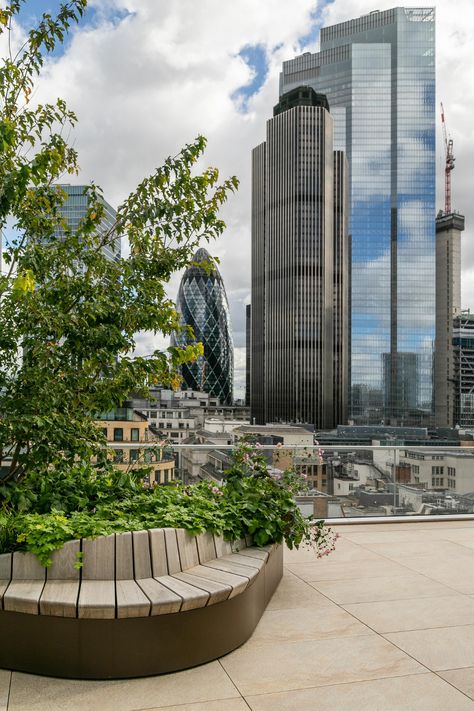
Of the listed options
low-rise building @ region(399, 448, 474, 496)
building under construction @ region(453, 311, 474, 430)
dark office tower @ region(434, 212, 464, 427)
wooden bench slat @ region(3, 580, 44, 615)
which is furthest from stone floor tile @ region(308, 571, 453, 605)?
building under construction @ region(453, 311, 474, 430)

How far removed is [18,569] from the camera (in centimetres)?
331

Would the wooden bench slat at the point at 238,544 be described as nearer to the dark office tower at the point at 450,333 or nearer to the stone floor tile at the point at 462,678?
the stone floor tile at the point at 462,678

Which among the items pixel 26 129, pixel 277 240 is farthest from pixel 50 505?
pixel 277 240

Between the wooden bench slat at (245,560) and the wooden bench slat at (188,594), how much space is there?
582mm

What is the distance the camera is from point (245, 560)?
3869mm

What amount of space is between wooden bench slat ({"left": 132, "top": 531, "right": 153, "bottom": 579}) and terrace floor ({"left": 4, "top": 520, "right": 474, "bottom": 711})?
0.54 meters

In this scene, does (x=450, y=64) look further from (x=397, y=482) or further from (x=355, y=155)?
(x=397, y=482)

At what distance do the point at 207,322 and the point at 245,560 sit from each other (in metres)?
144

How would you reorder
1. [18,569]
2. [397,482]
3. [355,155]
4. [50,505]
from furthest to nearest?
[355,155]
[397,482]
[50,505]
[18,569]

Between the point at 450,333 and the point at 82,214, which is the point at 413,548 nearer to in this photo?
the point at 82,214

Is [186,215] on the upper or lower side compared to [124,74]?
lower

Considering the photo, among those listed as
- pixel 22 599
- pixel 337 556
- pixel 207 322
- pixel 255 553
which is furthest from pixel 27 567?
pixel 207 322

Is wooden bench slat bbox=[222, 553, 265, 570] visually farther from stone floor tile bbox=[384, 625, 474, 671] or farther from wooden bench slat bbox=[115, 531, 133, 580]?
stone floor tile bbox=[384, 625, 474, 671]

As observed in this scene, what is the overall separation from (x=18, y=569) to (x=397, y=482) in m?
5.45
